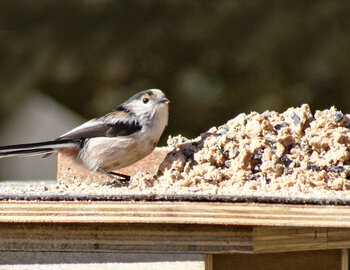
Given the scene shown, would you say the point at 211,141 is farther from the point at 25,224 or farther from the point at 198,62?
the point at 198,62

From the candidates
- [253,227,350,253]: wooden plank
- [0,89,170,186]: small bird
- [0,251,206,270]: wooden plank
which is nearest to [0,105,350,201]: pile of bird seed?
[253,227,350,253]: wooden plank

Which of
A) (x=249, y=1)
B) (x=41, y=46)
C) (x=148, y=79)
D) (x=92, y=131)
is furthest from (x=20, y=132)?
(x=92, y=131)

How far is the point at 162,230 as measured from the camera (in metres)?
1.95

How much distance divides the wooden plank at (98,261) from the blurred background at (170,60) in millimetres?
4046

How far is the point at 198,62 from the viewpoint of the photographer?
642cm

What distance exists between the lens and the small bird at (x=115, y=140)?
3.24 metres

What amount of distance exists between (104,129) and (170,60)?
3212 mm

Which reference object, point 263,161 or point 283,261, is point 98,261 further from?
point 263,161

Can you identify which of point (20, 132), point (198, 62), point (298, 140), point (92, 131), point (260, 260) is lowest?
point (260, 260)

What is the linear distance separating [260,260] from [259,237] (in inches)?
5.1

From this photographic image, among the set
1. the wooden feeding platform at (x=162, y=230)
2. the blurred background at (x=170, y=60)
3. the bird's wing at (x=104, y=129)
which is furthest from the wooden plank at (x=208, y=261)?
the blurred background at (x=170, y=60)

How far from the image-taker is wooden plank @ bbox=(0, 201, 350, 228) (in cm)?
188

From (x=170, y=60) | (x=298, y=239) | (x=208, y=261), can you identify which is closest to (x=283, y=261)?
(x=298, y=239)

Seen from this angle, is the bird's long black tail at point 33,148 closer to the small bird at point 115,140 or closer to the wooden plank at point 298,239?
the small bird at point 115,140
